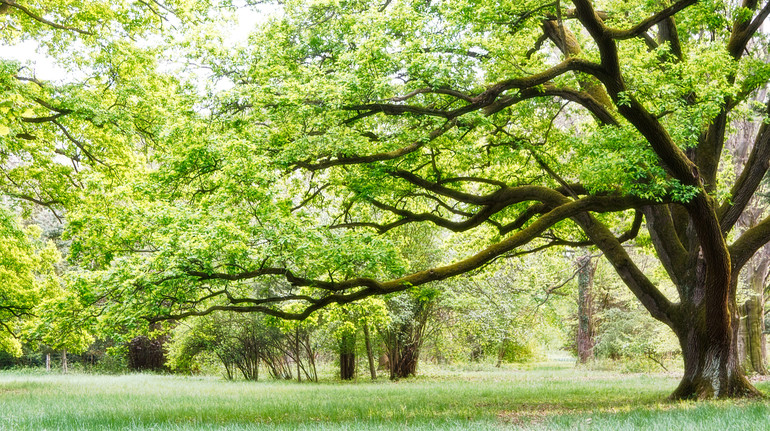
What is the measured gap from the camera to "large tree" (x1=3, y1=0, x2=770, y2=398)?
8.91m

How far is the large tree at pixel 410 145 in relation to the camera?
8.91 metres

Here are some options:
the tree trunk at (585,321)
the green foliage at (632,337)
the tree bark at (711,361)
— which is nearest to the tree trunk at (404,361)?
the green foliage at (632,337)

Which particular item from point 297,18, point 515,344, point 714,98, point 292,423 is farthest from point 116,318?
point 515,344

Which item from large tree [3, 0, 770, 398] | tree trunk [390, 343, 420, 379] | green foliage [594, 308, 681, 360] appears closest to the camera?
large tree [3, 0, 770, 398]

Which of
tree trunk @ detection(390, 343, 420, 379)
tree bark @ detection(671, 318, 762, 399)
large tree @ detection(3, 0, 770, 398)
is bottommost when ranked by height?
tree trunk @ detection(390, 343, 420, 379)

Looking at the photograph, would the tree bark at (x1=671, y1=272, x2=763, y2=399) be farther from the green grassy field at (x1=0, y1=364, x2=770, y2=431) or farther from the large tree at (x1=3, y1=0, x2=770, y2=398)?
the green grassy field at (x1=0, y1=364, x2=770, y2=431)

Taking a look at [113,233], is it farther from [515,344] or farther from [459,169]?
[515,344]

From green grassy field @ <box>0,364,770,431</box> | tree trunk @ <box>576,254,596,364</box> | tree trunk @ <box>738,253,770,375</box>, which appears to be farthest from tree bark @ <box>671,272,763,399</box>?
tree trunk @ <box>576,254,596,364</box>

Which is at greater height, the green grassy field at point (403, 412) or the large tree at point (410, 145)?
the large tree at point (410, 145)

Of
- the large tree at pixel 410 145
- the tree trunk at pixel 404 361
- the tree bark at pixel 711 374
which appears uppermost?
the large tree at pixel 410 145

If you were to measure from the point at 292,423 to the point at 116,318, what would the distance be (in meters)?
3.09

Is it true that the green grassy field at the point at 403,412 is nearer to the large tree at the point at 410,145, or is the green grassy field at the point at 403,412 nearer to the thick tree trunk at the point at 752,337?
the large tree at the point at 410,145

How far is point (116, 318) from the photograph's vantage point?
887 centimetres

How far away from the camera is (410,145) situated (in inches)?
428
